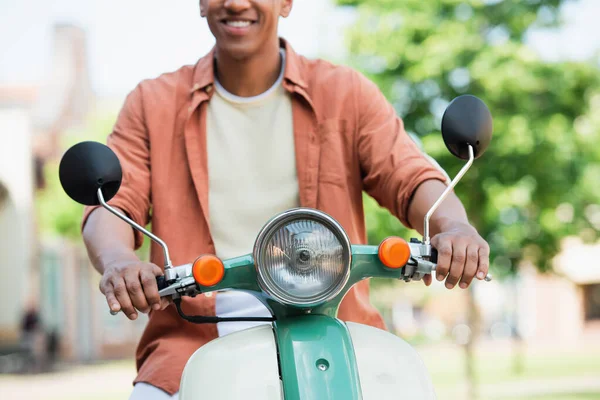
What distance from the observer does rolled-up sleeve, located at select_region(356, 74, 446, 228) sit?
106 inches

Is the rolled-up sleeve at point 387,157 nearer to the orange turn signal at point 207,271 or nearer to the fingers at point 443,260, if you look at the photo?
the fingers at point 443,260

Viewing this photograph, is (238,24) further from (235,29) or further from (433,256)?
(433,256)

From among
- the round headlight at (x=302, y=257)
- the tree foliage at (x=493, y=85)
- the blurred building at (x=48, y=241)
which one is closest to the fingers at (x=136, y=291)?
the round headlight at (x=302, y=257)

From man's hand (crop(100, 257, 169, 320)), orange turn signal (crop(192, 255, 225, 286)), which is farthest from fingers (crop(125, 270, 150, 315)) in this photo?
orange turn signal (crop(192, 255, 225, 286))

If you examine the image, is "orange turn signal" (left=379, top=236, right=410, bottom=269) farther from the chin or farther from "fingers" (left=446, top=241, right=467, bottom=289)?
the chin

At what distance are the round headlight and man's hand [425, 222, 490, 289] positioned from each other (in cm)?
26

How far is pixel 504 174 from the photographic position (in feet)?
43.3

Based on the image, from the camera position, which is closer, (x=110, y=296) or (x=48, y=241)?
(x=110, y=296)

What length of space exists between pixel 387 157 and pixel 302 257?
33.2 inches

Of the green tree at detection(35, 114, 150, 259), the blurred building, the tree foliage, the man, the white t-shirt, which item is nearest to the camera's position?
the man

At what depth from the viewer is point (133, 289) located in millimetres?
2105

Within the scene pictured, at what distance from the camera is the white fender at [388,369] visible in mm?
1988

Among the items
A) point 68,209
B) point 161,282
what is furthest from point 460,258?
point 68,209

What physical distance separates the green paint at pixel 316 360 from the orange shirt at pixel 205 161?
0.61 meters
